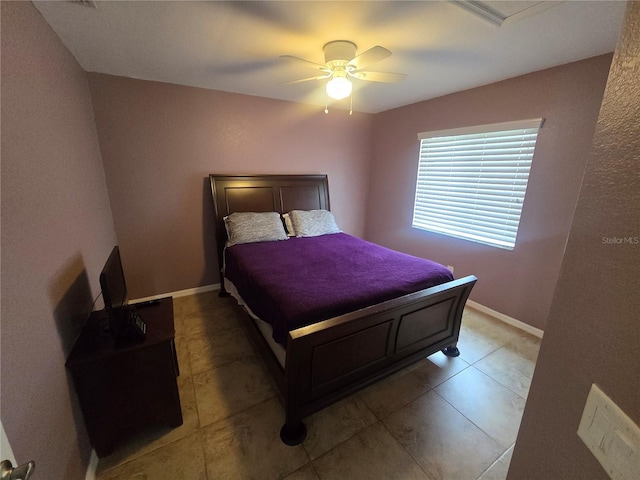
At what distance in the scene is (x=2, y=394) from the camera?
2.63 ft

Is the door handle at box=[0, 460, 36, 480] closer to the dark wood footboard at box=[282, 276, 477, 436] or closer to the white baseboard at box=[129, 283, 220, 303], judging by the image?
the dark wood footboard at box=[282, 276, 477, 436]

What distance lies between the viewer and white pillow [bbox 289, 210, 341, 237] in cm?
319

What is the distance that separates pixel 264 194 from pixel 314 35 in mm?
1828

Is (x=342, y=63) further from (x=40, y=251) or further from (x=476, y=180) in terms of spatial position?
(x=40, y=251)

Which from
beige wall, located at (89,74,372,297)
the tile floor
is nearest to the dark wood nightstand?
the tile floor

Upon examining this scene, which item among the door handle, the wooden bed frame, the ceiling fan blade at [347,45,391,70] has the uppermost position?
the ceiling fan blade at [347,45,391,70]

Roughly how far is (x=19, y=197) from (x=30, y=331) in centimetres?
53

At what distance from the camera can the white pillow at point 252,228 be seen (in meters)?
2.84

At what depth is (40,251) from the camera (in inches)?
45.9

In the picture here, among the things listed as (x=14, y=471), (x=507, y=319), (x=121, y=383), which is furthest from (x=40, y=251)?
(x=507, y=319)

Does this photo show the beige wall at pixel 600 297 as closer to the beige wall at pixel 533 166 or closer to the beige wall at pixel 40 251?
the beige wall at pixel 40 251

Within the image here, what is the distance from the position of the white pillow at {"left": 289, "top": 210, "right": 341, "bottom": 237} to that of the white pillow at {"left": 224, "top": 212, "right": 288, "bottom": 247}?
0.71 feet

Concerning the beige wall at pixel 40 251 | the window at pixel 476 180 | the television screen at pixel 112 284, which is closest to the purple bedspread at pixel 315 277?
the television screen at pixel 112 284

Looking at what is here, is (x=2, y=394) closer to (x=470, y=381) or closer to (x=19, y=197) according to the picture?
(x=19, y=197)
